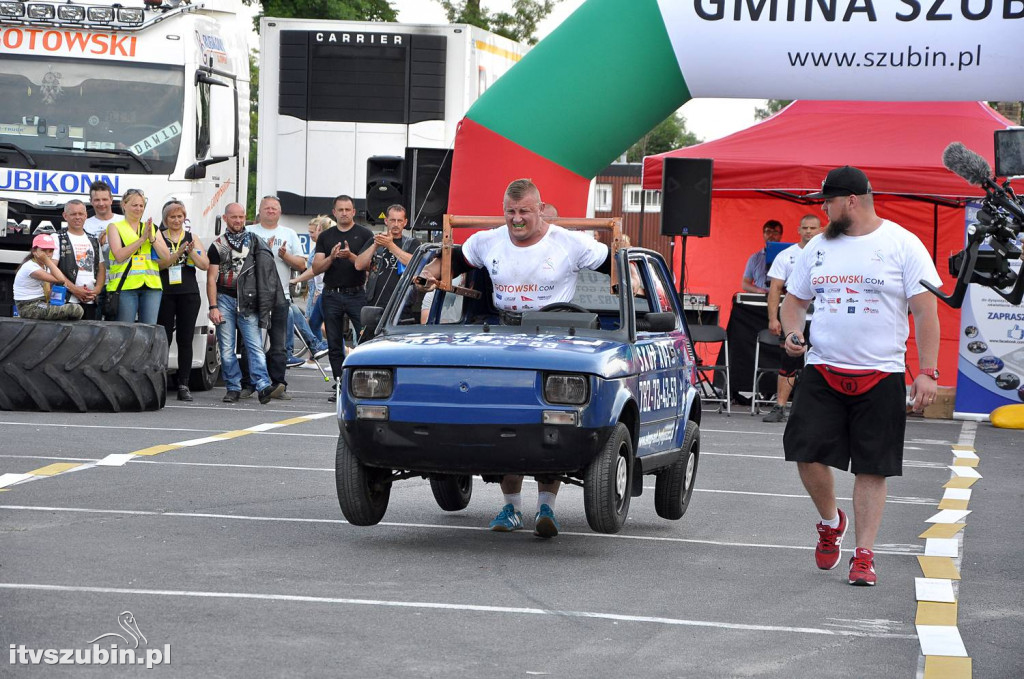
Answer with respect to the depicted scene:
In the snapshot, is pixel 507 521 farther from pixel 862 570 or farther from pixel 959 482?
pixel 959 482

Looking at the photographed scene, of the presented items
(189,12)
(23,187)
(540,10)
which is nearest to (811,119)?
(189,12)

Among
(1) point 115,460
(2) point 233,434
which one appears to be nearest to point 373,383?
(1) point 115,460

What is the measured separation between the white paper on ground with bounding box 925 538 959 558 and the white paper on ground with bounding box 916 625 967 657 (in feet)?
6.90

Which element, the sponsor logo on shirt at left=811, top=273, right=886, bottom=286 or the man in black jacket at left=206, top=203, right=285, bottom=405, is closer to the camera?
the sponsor logo on shirt at left=811, top=273, right=886, bottom=286

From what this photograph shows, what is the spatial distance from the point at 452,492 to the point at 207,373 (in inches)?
369

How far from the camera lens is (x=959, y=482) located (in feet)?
41.0

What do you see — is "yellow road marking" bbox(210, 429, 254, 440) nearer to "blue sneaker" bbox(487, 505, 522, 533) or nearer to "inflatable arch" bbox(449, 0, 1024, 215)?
"inflatable arch" bbox(449, 0, 1024, 215)

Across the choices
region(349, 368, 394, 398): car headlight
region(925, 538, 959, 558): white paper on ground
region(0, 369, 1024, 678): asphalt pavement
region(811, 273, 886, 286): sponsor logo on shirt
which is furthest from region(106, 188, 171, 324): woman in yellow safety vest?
region(811, 273, 886, 286): sponsor logo on shirt

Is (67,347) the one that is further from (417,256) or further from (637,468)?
(637,468)

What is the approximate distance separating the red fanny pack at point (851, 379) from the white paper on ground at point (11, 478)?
5.04 metres

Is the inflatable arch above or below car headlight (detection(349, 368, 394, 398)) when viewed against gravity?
above

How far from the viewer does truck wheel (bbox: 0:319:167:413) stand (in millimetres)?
14992

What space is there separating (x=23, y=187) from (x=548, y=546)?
9.60m

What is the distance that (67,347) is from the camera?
15.0m
